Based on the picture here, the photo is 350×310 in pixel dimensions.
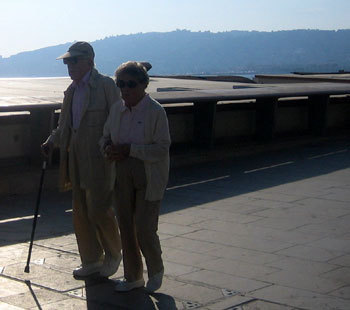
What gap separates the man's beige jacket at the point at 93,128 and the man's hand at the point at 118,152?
21.6 inches

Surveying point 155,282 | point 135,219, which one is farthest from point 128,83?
point 155,282

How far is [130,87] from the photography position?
6492mm

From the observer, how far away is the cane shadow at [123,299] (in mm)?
6434

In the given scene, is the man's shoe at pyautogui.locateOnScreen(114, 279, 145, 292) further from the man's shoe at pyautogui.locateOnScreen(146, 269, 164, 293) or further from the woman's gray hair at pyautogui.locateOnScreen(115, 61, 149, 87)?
the woman's gray hair at pyautogui.locateOnScreen(115, 61, 149, 87)

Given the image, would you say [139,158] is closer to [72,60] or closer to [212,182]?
[72,60]

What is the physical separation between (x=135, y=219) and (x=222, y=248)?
1.81 meters

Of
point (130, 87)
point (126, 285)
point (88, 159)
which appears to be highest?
point (130, 87)

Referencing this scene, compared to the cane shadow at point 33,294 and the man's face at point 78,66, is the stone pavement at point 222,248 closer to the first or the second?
the cane shadow at point 33,294

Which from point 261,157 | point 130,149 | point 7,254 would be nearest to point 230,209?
point 7,254

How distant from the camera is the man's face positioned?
7.04 m

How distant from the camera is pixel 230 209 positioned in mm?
10234

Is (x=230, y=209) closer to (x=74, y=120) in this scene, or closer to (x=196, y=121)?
(x=74, y=120)

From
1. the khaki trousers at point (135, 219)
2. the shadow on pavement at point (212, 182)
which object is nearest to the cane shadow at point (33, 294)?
the khaki trousers at point (135, 219)

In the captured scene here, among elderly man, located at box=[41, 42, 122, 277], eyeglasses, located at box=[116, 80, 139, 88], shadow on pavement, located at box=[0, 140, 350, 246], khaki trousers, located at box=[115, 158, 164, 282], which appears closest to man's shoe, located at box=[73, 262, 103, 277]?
elderly man, located at box=[41, 42, 122, 277]
